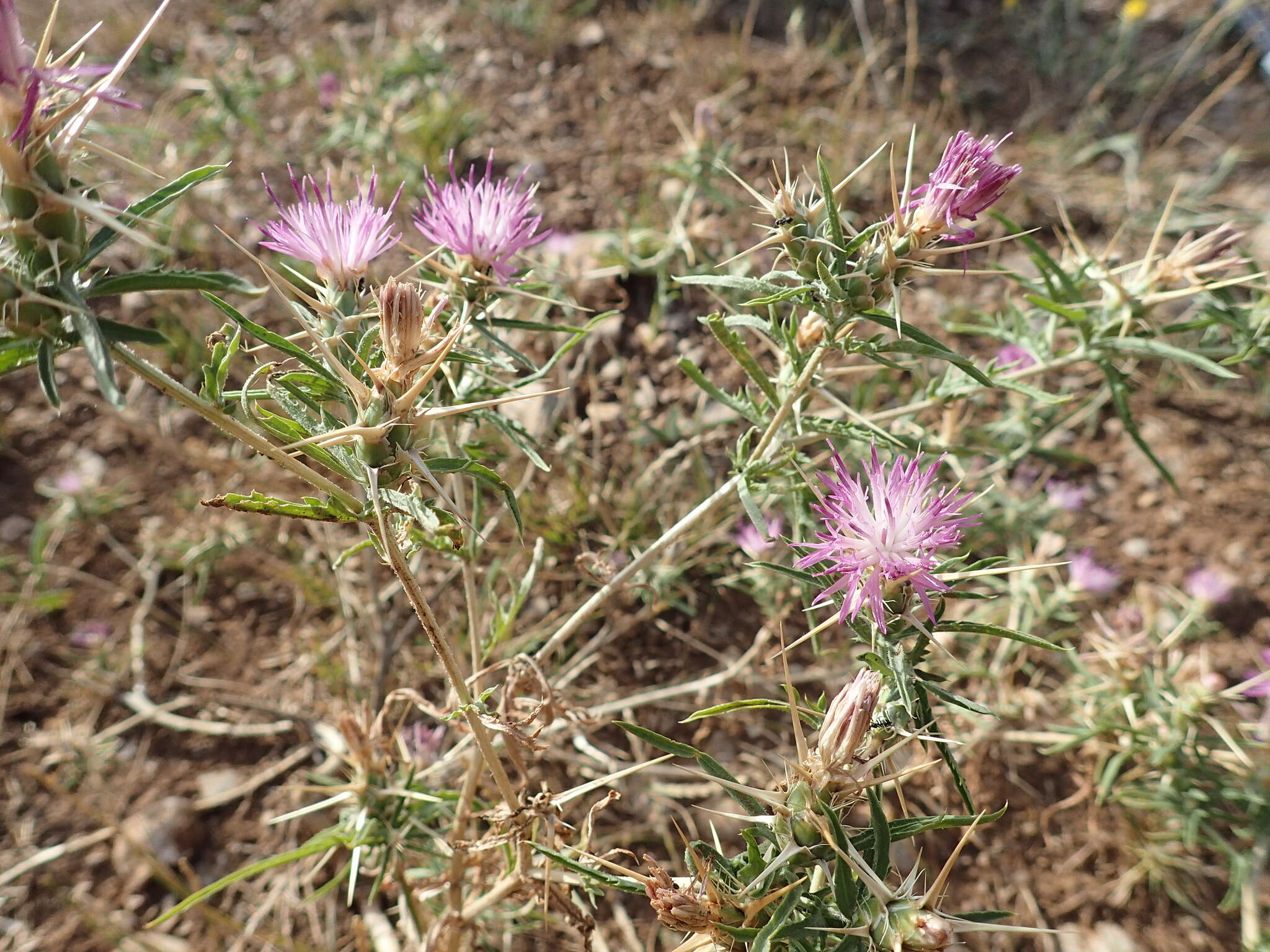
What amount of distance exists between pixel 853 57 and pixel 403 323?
12.7 ft

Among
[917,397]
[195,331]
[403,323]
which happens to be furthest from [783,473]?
[195,331]

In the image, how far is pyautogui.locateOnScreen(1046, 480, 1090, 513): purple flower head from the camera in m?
2.43

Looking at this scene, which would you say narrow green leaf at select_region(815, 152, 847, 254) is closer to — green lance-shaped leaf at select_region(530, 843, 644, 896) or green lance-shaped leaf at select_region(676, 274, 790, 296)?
green lance-shaped leaf at select_region(676, 274, 790, 296)

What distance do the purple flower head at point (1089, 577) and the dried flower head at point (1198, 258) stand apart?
2.86 feet

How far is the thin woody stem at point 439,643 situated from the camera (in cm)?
91

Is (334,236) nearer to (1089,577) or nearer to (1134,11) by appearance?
(1089,577)

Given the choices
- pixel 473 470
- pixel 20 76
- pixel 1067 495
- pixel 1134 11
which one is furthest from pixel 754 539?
pixel 1134 11

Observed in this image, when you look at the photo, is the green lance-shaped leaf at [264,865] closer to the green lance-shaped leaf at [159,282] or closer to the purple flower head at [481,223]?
the green lance-shaped leaf at [159,282]

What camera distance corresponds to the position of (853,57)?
396 cm

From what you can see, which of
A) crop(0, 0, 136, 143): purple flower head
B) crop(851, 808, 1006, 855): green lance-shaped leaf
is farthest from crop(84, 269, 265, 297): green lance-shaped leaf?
crop(851, 808, 1006, 855): green lance-shaped leaf

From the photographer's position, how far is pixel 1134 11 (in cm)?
382

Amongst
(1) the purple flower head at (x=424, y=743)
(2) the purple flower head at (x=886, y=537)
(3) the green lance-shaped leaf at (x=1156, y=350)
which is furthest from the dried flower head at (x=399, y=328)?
(3) the green lance-shaped leaf at (x=1156, y=350)

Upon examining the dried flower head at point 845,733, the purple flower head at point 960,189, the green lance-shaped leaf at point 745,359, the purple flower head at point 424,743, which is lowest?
the purple flower head at point 424,743

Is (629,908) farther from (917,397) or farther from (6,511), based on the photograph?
(6,511)
